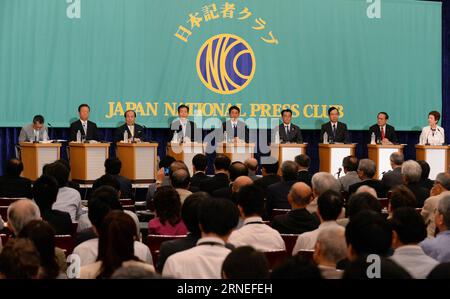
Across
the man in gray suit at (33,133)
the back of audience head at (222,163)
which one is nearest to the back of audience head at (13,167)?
the back of audience head at (222,163)

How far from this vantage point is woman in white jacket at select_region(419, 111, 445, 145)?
38.3ft

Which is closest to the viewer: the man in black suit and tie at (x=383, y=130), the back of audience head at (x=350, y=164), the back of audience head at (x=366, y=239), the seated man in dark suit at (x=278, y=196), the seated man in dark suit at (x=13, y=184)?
the back of audience head at (x=366, y=239)

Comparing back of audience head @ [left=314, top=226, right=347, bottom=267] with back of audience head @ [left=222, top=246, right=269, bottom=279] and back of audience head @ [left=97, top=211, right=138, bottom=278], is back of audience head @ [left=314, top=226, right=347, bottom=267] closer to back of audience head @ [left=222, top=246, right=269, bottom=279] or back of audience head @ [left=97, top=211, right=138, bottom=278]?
back of audience head @ [left=222, top=246, right=269, bottom=279]

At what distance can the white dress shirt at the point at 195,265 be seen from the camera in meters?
3.20

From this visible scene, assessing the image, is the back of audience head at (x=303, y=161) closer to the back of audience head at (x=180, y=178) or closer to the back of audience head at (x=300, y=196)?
the back of audience head at (x=180, y=178)

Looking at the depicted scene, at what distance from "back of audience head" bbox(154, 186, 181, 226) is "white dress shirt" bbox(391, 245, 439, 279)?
1578 millimetres

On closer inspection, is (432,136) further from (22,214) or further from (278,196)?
(22,214)

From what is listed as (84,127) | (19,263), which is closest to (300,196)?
(19,263)

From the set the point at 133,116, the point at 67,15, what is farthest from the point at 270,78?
the point at 67,15

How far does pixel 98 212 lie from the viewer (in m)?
4.08

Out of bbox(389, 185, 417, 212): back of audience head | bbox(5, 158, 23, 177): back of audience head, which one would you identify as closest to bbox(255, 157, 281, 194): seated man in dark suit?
bbox(389, 185, 417, 212): back of audience head

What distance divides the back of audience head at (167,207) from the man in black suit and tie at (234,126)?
6474 millimetres

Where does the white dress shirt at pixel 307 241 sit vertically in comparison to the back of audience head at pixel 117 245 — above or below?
below
